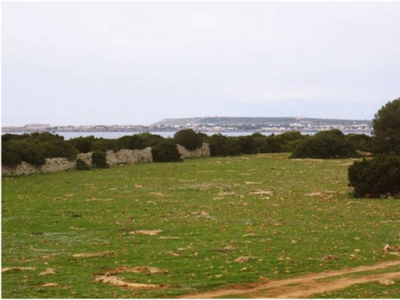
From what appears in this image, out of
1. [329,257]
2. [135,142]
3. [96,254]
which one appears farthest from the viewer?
[135,142]

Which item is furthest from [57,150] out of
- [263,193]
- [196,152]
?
[263,193]

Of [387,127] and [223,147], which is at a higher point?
[387,127]

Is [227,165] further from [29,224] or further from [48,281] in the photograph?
[48,281]

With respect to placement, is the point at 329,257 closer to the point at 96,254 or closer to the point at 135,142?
the point at 96,254

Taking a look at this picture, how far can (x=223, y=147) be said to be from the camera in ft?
200

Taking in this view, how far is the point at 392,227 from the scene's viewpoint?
16.8m

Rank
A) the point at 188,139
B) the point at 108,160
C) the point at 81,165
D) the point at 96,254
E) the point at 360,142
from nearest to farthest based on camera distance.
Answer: the point at 96,254, the point at 81,165, the point at 108,160, the point at 188,139, the point at 360,142

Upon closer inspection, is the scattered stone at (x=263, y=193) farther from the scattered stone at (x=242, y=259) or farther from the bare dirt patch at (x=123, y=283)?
the bare dirt patch at (x=123, y=283)

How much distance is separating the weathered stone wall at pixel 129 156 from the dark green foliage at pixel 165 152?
1.52 ft

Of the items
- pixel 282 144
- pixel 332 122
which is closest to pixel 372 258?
pixel 282 144

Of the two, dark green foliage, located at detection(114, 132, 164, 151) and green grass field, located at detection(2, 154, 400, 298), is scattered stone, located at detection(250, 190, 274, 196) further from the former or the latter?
dark green foliage, located at detection(114, 132, 164, 151)

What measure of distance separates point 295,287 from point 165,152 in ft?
134

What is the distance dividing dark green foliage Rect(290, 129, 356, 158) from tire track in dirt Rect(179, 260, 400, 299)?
144 ft

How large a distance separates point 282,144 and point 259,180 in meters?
41.3
